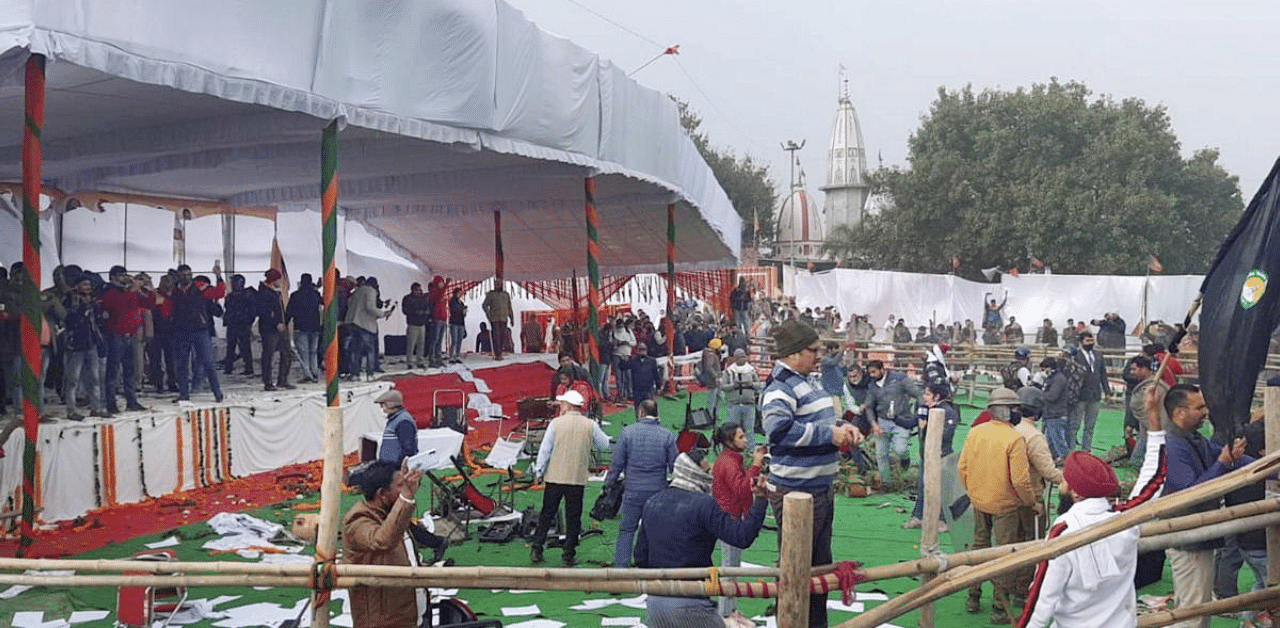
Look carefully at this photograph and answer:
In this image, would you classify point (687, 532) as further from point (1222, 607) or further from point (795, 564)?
point (1222, 607)

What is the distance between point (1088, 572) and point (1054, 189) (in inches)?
1632

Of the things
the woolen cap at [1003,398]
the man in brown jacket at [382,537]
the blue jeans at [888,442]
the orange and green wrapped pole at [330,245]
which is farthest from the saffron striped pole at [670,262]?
the man in brown jacket at [382,537]

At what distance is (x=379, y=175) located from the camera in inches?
730

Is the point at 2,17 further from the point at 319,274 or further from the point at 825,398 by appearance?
the point at 319,274

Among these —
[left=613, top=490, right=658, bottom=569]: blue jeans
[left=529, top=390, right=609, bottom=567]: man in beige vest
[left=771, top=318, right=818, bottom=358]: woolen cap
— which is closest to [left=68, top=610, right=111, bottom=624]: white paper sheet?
[left=529, top=390, right=609, bottom=567]: man in beige vest

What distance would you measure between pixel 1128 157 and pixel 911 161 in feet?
29.7

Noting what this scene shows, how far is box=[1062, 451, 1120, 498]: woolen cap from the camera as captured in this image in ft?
17.7

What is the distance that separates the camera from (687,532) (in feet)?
19.5

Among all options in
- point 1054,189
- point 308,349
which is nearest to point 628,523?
point 308,349

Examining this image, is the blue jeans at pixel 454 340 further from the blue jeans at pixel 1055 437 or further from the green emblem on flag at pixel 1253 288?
the green emblem on flag at pixel 1253 288

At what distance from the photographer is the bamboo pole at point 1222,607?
20.8 feet

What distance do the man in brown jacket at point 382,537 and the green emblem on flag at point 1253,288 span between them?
4.29 meters

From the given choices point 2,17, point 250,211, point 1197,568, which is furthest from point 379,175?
point 1197,568

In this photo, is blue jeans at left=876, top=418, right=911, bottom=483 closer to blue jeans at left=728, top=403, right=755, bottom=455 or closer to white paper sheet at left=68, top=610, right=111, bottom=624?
blue jeans at left=728, top=403, right=755, bottom=455
